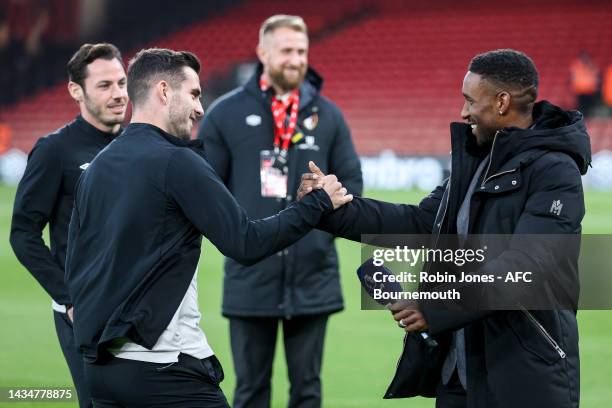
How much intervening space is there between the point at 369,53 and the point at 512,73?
24355mm

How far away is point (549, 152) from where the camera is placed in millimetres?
3678

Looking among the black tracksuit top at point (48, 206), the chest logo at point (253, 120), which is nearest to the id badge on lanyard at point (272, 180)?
the chest logo at point (253, 120)

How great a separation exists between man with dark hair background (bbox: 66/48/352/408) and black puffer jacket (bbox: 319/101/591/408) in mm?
889

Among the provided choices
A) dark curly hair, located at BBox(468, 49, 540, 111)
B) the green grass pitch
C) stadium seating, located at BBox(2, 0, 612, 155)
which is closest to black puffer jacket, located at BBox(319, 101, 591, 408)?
dark curly hair, located at BBox(468, 49, 540, 111)

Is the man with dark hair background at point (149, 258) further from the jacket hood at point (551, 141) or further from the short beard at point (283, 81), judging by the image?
the short beard at point (283, 81)

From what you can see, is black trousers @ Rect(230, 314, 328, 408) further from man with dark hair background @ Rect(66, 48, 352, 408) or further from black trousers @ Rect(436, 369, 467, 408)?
man with dark hair background @ Rect(66, 48, 352, 408)

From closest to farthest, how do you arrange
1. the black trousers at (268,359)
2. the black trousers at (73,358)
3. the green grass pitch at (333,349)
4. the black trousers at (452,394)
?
the black trousers at (452,394), the black trousers at (73,358), the black trousers at (268,359), the green grass pitch at (333,349)

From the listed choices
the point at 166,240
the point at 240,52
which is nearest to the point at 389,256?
the point at 166,240

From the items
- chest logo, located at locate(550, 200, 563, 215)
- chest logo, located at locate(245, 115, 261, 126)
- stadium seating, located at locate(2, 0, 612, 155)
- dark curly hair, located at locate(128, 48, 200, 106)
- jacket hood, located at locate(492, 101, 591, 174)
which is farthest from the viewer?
stadium seating, located at locate(2, 0, 612, 155)

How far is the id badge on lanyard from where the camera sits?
5977mm

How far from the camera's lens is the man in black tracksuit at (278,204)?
5.85 meters

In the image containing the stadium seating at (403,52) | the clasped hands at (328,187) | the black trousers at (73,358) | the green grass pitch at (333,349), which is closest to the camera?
the clasped hands at (328,187)

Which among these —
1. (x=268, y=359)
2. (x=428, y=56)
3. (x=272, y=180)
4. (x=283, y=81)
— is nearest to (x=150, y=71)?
(x=272, y=180)

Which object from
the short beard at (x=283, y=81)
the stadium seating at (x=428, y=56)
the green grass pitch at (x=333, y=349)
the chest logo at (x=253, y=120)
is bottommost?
the green grass pitch at (x=333, y=349)
